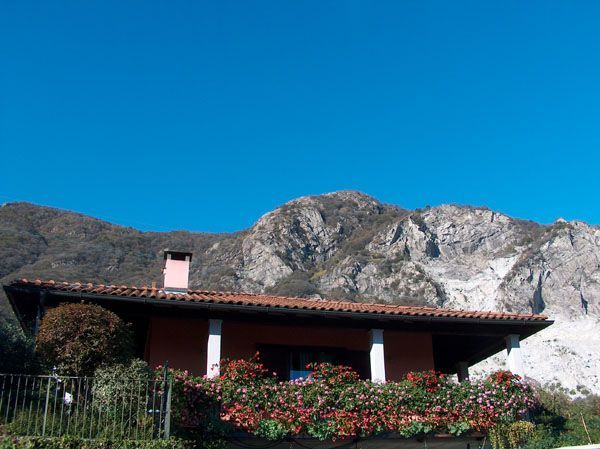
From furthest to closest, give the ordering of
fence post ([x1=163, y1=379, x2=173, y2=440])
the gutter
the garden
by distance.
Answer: the gutter → fence post ([x1=163, y1=379, x2=173, y2=440]) → the garden

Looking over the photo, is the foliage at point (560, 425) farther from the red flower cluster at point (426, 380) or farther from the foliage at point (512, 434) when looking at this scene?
the red flower cluster at point (426, 380)

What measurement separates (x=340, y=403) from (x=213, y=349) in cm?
278

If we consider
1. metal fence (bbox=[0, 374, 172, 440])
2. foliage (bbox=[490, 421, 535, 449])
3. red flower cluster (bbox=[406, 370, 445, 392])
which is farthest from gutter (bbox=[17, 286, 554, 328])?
foliage (bbox=[490, 421, 535, 449])

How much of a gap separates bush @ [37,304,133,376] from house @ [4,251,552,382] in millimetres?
1410

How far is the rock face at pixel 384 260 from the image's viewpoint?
58.7 meters

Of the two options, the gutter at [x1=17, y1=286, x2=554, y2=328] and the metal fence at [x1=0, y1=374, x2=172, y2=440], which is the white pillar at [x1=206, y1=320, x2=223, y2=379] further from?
the metal fence at [x1=0, y1=374, x2=172, y2=440]

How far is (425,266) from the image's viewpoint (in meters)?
72.7

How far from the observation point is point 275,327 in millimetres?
16594

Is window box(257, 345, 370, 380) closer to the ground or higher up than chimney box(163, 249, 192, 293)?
closer to the ground

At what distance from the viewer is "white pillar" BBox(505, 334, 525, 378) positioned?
51.3 feet

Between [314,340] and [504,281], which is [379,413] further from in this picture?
[504,281]

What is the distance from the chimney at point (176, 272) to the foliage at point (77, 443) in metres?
5.56

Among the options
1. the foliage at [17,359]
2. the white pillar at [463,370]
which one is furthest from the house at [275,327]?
the white pillar at [463,370]

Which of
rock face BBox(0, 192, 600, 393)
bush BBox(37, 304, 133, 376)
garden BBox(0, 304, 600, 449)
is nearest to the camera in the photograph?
garden BBox(0, 304, 600, 449)
